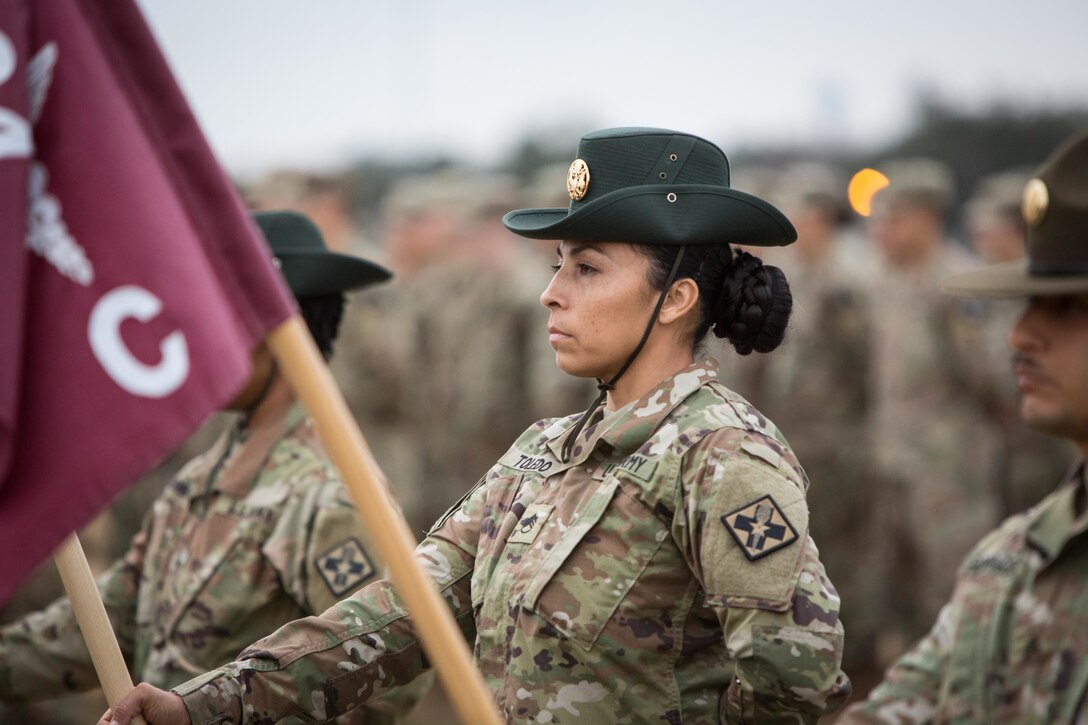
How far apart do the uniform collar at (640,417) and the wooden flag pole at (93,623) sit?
1.18 m

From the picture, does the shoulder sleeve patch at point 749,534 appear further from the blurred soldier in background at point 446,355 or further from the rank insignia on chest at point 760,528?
the blurred soldier in background at point 446,355

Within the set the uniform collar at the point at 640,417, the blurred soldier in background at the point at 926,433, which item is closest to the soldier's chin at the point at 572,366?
the uniform collar at the point at 640,417

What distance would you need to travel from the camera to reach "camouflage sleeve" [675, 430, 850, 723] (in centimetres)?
284

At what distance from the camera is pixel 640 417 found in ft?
10.6

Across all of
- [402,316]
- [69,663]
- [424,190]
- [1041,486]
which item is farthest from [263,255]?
[424,190]

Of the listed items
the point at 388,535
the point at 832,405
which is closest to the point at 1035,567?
the point at 388,535

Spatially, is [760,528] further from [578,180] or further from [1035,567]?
[578,180]

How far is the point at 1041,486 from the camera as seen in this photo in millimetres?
9828

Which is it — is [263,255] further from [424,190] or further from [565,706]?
[424,190]

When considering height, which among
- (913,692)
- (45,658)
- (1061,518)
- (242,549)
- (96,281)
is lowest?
(45,658)

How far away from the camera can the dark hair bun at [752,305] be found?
3.32 meters

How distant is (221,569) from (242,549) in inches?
3.7

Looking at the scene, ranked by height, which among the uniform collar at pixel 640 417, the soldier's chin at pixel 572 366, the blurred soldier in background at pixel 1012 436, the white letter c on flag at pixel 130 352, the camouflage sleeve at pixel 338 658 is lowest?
the blurred soldier in background at pixel 1012 436

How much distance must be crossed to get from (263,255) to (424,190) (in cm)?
1130
